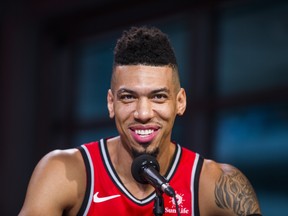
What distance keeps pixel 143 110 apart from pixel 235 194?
0.55 m

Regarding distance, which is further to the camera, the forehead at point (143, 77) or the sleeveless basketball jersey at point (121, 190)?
the sleeveless basketball jersey at point (121, 190)

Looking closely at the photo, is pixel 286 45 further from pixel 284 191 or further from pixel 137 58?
pixel 137 58

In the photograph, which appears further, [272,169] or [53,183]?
[272,169]

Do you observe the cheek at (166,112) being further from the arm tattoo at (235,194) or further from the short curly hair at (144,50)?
the arm tattoo at (235,194)

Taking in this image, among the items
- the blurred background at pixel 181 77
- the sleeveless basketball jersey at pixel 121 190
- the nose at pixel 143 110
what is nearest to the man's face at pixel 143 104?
the nose at pixel 143 110

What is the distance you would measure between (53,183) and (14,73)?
13.3 feet

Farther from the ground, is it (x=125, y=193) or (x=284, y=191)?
(x=125, y=193)

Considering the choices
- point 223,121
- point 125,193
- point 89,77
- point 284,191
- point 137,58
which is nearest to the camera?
point 137,58

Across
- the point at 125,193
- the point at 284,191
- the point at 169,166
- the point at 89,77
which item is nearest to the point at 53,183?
the point at 125,193

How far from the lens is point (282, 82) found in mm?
4879

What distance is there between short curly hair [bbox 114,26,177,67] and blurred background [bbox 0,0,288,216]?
2492 mm

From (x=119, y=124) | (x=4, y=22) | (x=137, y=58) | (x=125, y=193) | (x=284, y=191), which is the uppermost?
(x=4, y=22)

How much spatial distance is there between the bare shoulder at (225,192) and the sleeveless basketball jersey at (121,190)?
0.04 metres

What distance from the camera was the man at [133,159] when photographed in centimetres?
248
